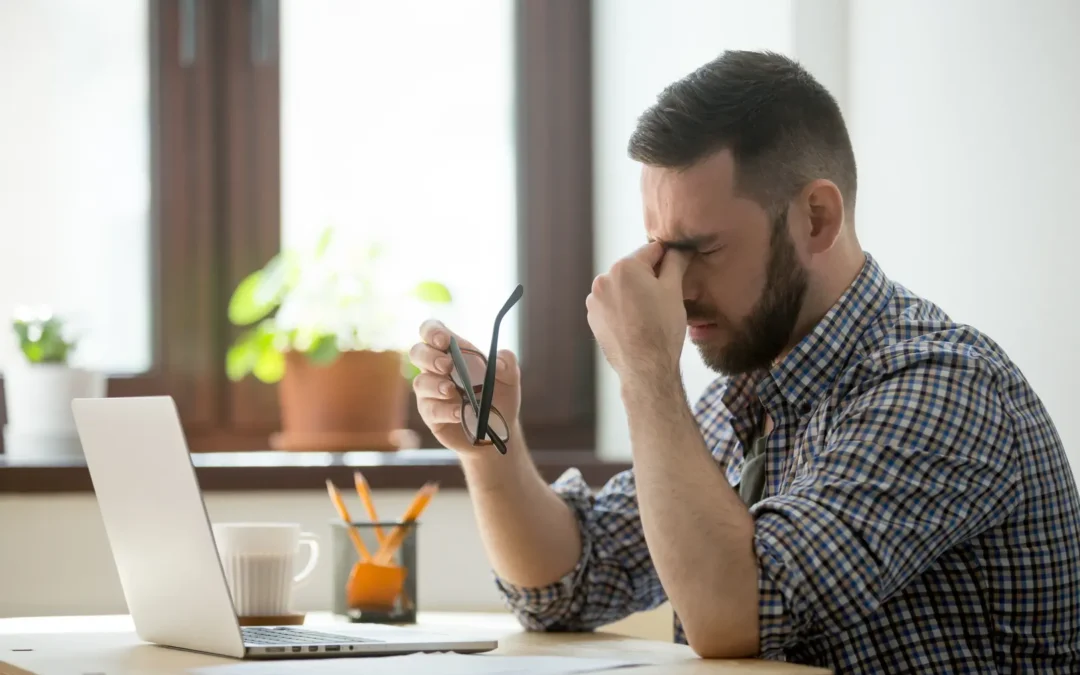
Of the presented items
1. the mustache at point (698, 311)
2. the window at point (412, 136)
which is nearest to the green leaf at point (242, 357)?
the window at point (412, 136)

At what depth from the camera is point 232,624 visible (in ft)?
3.71

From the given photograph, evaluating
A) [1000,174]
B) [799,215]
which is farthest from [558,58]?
[799,215]

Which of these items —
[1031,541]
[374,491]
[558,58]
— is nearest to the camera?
[1031,541]

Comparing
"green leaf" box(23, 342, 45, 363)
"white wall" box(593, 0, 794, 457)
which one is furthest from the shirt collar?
"green leaf" box(23, 342, 45, 363)

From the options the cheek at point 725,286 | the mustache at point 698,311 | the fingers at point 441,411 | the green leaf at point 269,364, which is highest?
the cheek at point 725,286

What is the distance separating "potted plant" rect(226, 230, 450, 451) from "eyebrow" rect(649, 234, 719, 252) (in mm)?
1115

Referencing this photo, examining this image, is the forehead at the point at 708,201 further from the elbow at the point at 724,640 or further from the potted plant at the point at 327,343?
the potted plant at the point at 327,343

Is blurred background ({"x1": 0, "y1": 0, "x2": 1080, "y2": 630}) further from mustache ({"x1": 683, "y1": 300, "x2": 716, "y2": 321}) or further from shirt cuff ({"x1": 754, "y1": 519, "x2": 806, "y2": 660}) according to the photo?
shirt cuff ({"x1": 754, "y1": 519, "x2": 806, "y2": 660})

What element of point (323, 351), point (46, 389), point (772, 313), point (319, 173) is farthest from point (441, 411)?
point (319, 173)

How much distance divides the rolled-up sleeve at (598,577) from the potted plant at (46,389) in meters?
1.04

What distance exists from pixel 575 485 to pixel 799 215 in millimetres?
453

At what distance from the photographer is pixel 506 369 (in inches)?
60.5

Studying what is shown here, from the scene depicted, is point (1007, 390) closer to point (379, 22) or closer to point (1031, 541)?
point (1031, 541)

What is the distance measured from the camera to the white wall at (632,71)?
2215 millimetres
